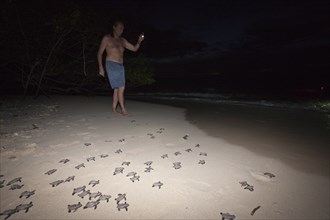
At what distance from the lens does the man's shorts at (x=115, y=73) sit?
6895 mm

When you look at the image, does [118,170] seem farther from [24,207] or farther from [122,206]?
[24,207]

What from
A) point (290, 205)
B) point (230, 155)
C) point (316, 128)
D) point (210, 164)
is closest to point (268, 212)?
point (290, 205)

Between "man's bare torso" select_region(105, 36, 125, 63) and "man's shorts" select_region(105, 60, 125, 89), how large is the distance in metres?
0.15

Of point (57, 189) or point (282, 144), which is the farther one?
point (282, 144)

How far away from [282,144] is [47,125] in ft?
20.6

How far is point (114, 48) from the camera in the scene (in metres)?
6.76

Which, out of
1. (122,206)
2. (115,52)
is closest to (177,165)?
(122,206)

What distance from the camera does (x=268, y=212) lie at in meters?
2.61

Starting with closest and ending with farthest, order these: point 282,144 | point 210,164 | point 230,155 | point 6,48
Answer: point 210,164 → point 230,155 → point 282,144 → point 6,48

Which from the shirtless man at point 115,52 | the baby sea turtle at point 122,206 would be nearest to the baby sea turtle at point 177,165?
the baby sea turtle at point 122,206

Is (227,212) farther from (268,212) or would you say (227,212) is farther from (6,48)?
(6,48)

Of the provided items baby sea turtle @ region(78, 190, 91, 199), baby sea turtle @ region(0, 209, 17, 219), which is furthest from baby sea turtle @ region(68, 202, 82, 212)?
baby sea turtle @ region(0, 209, 17, 219)

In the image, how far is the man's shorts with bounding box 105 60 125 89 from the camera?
6895 millimetres

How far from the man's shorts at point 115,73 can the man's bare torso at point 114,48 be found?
0.15 metres
